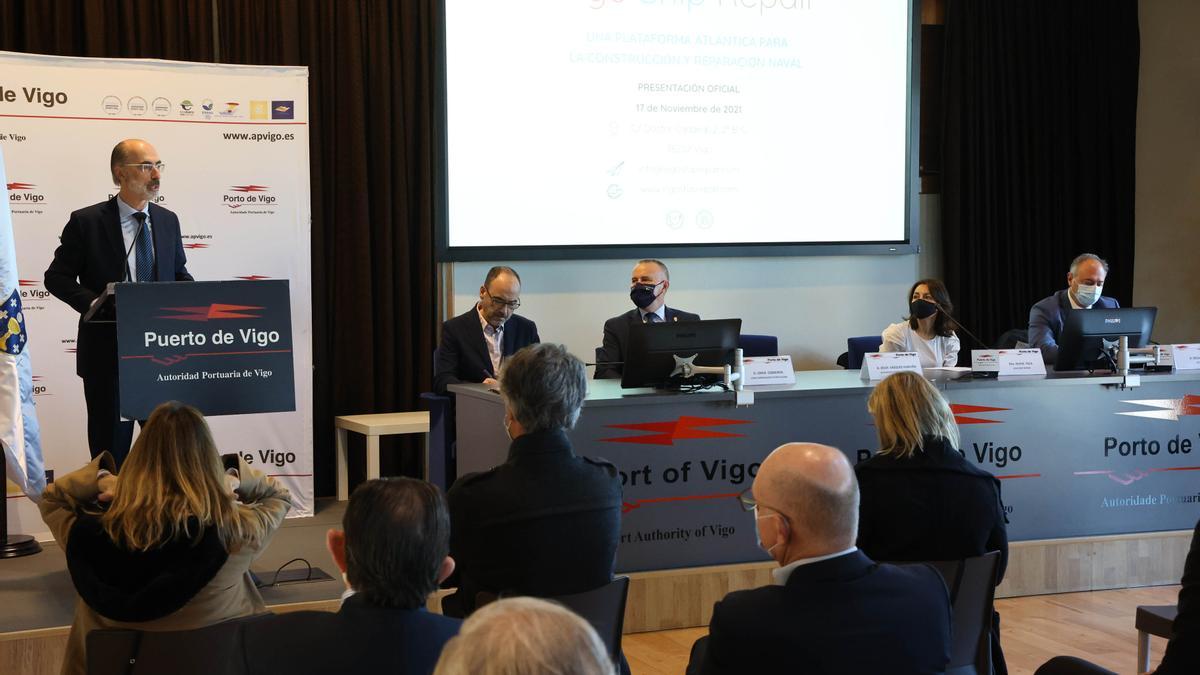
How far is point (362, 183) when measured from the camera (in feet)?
20.2

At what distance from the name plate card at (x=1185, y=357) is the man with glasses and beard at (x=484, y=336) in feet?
9.12

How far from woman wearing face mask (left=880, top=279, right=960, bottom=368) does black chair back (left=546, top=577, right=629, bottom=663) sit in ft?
11.1

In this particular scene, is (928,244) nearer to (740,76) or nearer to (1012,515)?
(740,76)

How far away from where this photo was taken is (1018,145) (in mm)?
7609

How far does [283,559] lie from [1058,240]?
5367mm

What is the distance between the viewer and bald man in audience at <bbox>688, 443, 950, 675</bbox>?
1926 mm

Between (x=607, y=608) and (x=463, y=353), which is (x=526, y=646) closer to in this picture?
(x=607, y=608)

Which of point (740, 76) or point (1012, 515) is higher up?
point (740, 76)

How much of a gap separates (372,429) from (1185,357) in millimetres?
3755

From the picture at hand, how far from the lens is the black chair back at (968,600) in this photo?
281cm

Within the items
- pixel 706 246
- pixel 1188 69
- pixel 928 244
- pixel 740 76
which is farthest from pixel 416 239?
pixel 1188 69

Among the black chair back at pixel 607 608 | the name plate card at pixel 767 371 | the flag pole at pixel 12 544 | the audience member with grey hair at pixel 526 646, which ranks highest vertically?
the audience member with grey hair at pixel 526 646

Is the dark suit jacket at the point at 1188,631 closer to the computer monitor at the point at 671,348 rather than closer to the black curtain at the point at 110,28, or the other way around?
the computer monitor at the point at 671,348

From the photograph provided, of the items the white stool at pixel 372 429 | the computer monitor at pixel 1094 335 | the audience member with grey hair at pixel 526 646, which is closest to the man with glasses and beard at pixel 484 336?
the white stool at pixel 372 429
